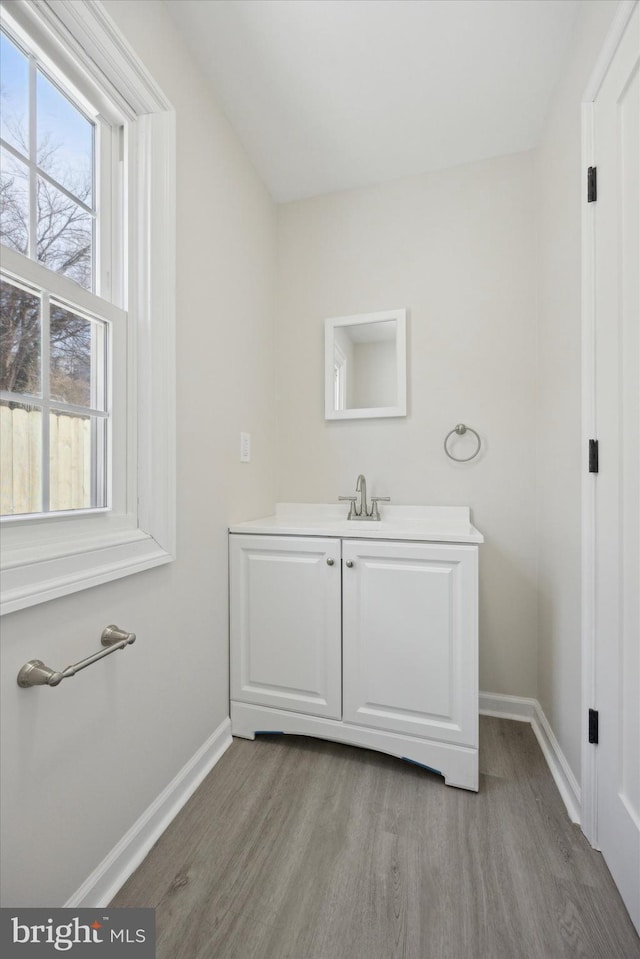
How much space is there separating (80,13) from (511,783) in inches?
98.6

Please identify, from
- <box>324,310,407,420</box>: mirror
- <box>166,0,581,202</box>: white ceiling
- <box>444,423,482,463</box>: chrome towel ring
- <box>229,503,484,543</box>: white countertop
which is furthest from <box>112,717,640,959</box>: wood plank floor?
<box>166,0,581,202</box>: white ceiling

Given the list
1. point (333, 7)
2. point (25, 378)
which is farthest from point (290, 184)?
point (25, 378)

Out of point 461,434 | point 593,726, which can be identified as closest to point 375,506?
point 461,434

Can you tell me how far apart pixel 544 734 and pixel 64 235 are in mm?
2315

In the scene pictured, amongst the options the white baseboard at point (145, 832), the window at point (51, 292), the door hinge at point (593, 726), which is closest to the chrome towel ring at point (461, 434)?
the door hinge at point (593, 726)

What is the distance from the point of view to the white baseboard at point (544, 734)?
1.27 metres

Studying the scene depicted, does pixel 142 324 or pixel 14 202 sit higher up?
pixel 14 202

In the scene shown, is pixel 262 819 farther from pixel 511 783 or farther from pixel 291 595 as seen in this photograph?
pixel 511 783

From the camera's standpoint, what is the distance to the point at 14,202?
878 mm

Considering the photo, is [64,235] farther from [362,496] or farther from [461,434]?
[461,434]

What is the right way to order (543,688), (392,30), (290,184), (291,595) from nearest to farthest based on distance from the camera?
1. (392,30)
2. (291,595)
3. (543,688)
4. (290,184)

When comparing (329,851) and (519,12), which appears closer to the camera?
(329,851)

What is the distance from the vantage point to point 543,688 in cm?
170

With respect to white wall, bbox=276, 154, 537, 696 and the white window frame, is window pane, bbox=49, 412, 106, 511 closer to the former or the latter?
the white window frame
